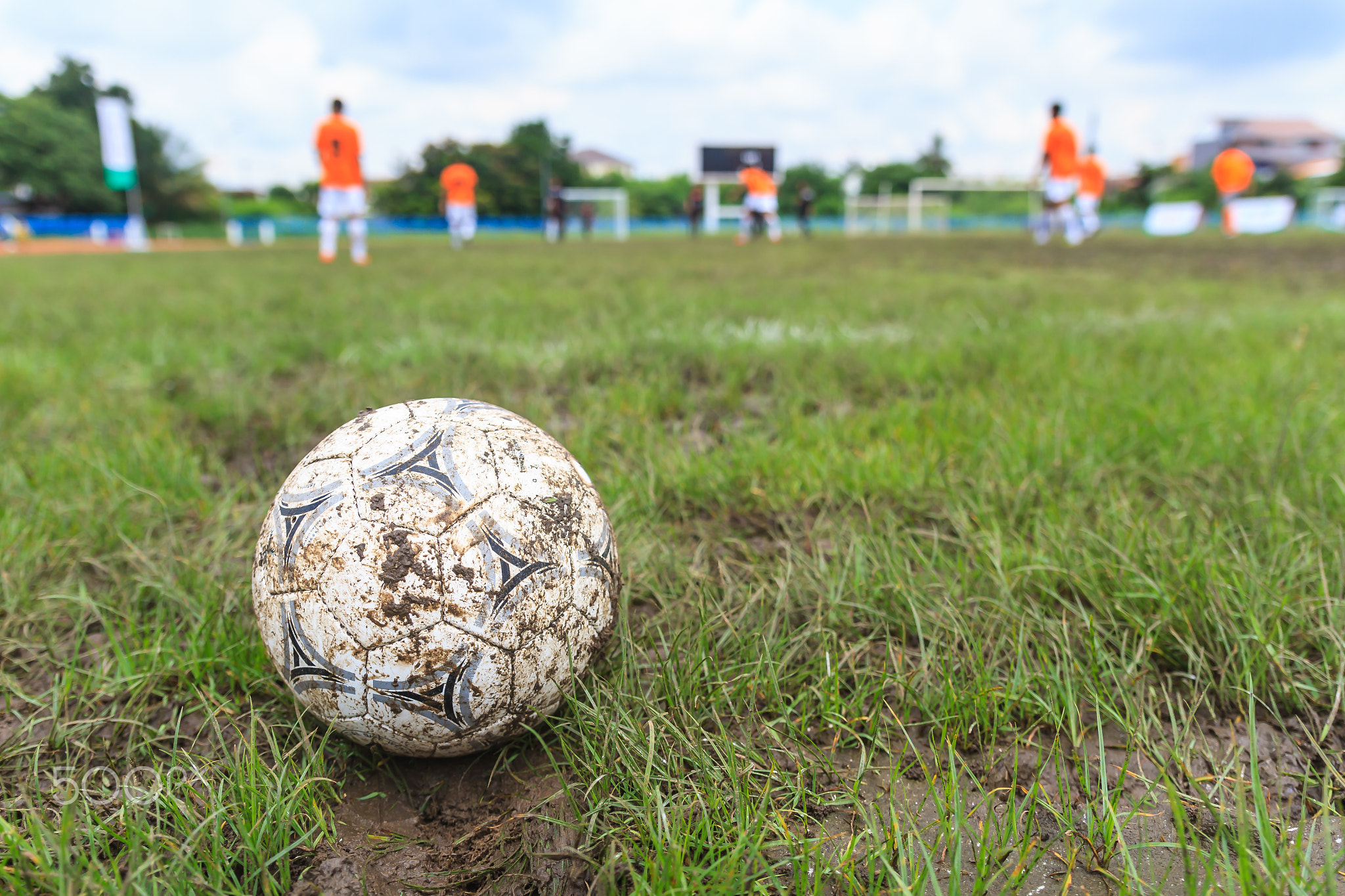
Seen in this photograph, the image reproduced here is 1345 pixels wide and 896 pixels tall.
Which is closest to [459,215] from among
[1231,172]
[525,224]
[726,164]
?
[1231,172]

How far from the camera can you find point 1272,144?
78.8 m

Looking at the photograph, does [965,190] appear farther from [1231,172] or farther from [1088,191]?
[1088,191]

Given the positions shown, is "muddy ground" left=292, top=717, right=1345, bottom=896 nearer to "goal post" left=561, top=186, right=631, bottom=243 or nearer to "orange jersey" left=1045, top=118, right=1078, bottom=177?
"orange jersey" left=1045, top=118, right=1078, bottom=177

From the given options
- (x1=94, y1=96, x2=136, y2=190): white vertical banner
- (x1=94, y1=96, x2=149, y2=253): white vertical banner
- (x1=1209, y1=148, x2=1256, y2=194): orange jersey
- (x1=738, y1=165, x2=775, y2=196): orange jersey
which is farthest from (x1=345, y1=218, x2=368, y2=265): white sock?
(x1=1209, y1=148, x2=1256, y2=194): orange jersey

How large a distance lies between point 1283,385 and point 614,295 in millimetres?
4435

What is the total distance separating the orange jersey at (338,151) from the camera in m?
12.0

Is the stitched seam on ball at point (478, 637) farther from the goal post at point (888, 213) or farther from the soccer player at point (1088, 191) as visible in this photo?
the goal post at point (888, 213)

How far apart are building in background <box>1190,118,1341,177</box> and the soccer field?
9016cm

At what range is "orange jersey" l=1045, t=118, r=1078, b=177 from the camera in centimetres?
1401

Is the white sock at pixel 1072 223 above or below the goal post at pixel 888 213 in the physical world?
below

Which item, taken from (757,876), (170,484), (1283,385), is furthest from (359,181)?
(757,876)

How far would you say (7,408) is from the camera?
3.29 meters

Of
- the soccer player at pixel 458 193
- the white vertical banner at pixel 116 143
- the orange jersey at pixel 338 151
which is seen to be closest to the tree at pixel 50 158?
the white vertical banner at pixel 116 143

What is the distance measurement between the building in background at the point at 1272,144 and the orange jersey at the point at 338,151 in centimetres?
8542
